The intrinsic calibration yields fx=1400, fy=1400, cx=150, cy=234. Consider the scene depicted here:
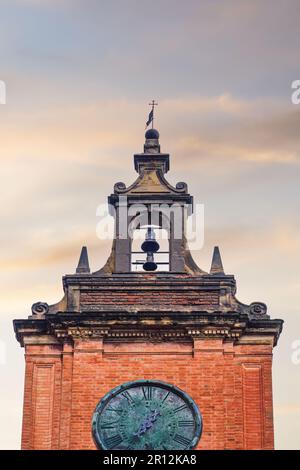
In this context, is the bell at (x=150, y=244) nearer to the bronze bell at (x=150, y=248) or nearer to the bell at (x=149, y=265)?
the bronze bell at (x=150, y=248)

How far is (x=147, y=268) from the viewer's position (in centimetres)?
3488

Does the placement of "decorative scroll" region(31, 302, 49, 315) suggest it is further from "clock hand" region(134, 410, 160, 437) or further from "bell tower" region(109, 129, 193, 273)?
"clock hand" region(134, 410, 160, 437)

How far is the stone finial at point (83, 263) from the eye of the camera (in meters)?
33.7

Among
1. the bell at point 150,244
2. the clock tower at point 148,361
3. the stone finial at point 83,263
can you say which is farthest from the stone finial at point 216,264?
the stone finial at point 83,263

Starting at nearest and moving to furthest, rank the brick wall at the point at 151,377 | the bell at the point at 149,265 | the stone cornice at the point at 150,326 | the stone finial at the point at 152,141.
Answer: the brick wall at the point at 151,377 < the stone cornice at the point at 150,326 < the bell at the point at 149,265 < the stone finial at the point at 152,141

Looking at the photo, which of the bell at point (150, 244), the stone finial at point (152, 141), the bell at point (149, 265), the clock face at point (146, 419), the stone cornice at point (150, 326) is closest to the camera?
the clock face at point (146, 419)

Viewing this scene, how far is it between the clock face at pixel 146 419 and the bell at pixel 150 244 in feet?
14.0

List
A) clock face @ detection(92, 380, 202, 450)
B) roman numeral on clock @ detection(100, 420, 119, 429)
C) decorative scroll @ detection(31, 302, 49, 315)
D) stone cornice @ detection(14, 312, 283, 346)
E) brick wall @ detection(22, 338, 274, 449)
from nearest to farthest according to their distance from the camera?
clock face @ detection(92, 380, 202, 450), roman numeral on clock @ detection(100, 420, 119, 429), brick wall @ detection(22, 338, 274, 449), stone cornice @ detection(14, 312, 283, 346), decorative scroll @ detection(31, 302, 49, 315)

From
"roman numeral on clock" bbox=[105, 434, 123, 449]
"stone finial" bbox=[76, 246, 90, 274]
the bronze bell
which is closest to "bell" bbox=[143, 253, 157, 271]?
the bronze bell

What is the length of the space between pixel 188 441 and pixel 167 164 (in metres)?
7.61

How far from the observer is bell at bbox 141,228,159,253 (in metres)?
35.1

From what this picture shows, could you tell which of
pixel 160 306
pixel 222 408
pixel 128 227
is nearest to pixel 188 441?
pixel 222 408

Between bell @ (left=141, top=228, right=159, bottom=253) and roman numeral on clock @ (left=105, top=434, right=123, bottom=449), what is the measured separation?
5510 mm
